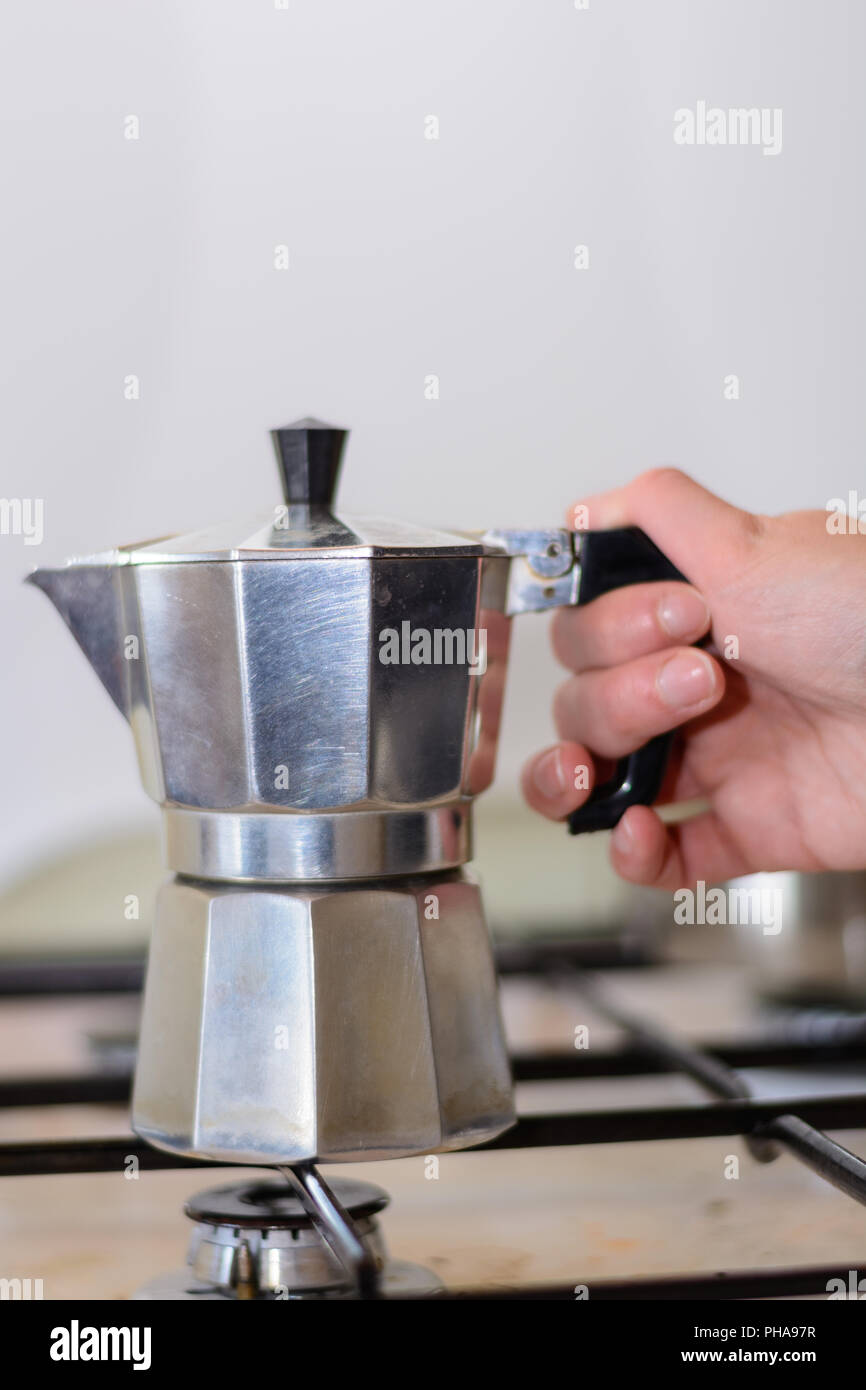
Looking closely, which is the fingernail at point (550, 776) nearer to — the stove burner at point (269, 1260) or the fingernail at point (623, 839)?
the fingernail at point (623, 839)

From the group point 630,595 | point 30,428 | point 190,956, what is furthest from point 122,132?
point 190,956

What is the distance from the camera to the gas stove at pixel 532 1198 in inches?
21.9

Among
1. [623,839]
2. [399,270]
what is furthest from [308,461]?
[399,270]

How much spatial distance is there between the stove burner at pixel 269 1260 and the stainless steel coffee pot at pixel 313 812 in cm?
3

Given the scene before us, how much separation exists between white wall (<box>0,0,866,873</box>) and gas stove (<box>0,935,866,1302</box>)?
547 millimetres

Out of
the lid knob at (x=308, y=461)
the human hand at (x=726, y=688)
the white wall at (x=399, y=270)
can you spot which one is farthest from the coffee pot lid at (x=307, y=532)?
the white wall at (x=399, y=270)

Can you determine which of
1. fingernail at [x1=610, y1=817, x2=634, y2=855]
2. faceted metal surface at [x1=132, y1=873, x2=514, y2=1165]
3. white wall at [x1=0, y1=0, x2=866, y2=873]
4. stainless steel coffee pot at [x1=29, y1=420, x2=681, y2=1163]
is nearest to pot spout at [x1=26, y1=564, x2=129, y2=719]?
stainless steel coffee pot at [x1=29, y1=420, x2=681, y2=1163]

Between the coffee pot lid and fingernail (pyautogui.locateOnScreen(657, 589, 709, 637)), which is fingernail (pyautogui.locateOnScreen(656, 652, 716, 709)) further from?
the coffee pot lid

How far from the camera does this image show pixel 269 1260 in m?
0.56

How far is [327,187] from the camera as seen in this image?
1.24 meters

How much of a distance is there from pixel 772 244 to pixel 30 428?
715 millimetres

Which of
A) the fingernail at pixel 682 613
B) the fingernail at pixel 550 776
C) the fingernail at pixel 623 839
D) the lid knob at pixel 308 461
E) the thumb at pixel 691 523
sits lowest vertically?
the fingernail at pixel 623 839

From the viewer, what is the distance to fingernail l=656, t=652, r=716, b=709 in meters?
0.75

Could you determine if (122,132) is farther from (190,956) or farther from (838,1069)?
(838,1069)
